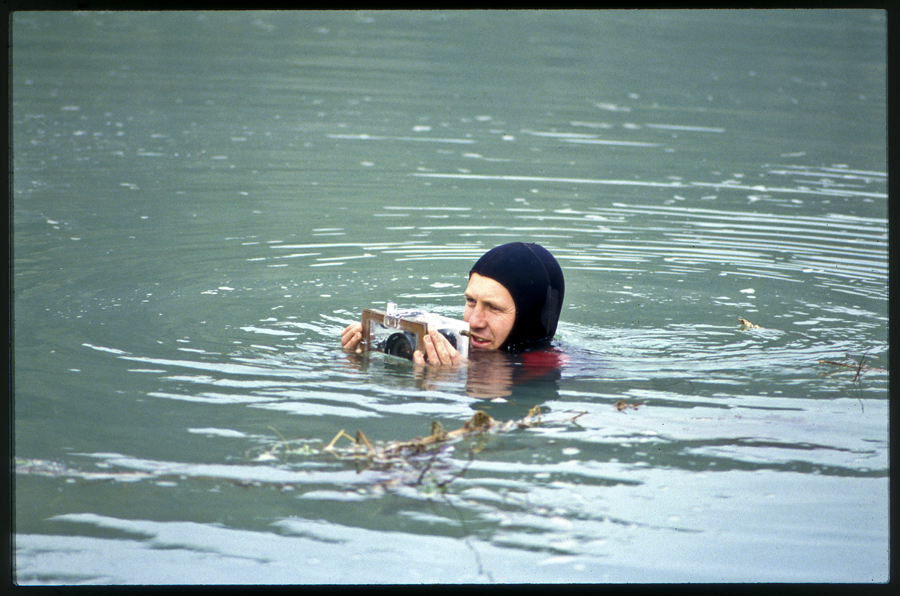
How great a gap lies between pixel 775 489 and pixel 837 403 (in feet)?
4.54

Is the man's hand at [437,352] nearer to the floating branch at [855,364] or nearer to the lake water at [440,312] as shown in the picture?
the lake water at [440,312]

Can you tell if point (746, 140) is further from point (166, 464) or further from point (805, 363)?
point (166, 464)

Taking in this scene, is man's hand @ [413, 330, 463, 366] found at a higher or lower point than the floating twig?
higher

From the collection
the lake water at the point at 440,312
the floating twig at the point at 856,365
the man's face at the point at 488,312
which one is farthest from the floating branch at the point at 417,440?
the floating twig at the point at 856,365

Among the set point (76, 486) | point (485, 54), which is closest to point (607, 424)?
point (76, 486)

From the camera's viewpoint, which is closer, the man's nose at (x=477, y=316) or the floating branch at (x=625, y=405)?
the floating branch at (x=625, y=405)

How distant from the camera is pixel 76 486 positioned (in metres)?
4.33

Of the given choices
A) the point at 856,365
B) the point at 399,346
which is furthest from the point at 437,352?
the point at 856,365

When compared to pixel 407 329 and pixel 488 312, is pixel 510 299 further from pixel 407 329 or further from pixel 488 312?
pixel 407 329

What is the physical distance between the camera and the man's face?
6.22m

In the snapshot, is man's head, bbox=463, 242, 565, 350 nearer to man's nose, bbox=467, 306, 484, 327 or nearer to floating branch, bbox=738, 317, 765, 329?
man's nose, bbox=467, 306, 484, 327

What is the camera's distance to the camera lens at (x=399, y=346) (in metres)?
5.95

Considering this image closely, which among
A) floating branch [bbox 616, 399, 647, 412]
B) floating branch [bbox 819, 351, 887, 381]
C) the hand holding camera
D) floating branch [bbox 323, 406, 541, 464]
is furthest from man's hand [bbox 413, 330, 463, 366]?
floating branch [bbox 819, 351, 887, 381]

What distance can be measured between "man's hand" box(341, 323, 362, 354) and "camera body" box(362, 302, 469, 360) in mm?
81
